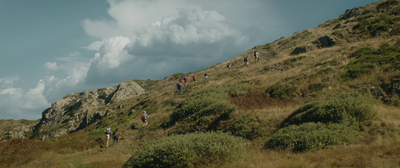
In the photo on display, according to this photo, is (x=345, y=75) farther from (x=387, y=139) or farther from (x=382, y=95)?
(x=387, y=139)

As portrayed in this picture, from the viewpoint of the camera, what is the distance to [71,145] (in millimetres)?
18219

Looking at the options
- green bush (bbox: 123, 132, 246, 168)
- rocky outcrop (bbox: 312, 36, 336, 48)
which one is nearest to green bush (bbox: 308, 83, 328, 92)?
green bush (bbox: 123, 132, 246, 168)

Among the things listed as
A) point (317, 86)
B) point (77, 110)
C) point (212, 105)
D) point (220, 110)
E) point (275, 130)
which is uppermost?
point (77, 110)

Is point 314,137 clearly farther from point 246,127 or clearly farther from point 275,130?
point 246,127

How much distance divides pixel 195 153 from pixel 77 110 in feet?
204

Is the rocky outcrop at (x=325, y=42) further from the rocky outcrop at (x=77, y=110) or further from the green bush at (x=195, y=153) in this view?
the rocky outcrop at (x=77, y=110)

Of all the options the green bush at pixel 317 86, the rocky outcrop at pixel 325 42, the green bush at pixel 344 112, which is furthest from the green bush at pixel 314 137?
the rocky outcrop at pixel 325 42

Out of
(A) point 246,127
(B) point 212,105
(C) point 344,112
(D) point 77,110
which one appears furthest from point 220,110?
(D) point 77,110

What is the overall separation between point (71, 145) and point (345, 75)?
65.4 feet

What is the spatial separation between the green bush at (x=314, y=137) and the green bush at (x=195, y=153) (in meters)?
1.66

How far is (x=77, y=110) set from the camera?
61.7 meters

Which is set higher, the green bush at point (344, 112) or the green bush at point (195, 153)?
the green bush at point (344, 112)

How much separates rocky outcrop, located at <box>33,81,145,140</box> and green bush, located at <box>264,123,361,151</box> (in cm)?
4112

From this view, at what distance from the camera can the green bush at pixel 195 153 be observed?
7527 millimetres
